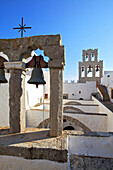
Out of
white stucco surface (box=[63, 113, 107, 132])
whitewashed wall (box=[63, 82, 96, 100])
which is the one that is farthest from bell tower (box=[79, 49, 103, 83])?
white stucco surface (box=[63, 113, 107, 132])

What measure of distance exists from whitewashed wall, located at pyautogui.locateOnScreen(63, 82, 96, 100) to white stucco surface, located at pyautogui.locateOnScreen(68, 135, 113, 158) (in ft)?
41.0

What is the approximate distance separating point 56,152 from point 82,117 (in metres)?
4.24

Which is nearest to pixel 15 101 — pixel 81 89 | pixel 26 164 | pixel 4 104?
pixel 26 164

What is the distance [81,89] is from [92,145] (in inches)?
503

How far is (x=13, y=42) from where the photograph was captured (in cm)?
172

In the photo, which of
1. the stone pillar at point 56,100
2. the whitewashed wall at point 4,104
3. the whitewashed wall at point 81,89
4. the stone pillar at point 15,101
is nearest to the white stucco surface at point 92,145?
the stone pillar at point 56,100

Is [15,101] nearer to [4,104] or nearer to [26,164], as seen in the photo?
[26,164]

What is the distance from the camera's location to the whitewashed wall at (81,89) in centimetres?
1336

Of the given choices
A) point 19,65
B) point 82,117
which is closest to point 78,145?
point 19,65

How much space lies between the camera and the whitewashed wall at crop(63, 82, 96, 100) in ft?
43.8

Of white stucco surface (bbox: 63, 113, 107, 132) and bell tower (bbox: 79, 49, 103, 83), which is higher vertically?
bell tower (bbox: 79, 49, 103, 83)

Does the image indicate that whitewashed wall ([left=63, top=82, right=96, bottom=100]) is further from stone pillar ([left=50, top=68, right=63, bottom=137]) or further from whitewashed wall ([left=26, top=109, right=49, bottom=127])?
stone pillar ([left=50, top=68, right=63, bottom=137])

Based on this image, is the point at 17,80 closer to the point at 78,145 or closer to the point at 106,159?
the point at 78,145

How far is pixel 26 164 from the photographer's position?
4.20 feet
